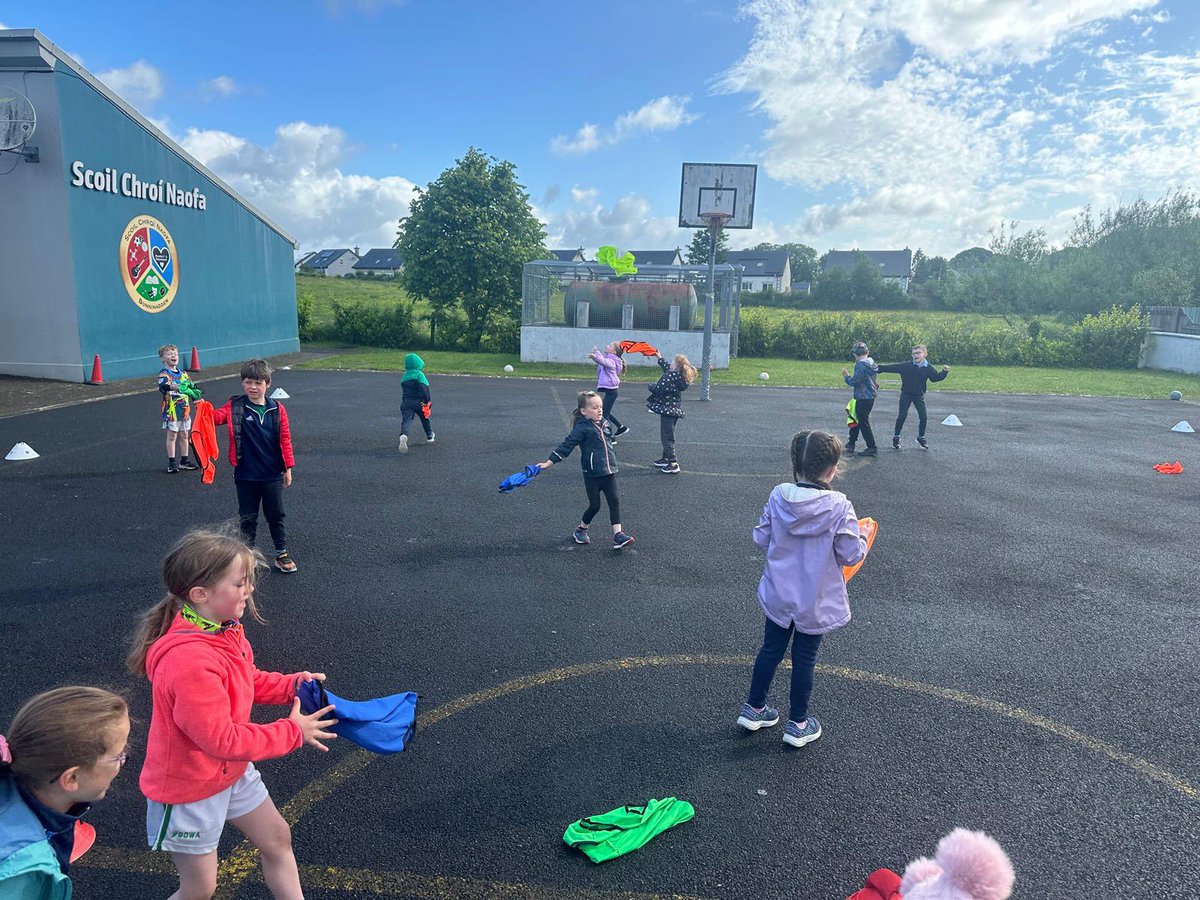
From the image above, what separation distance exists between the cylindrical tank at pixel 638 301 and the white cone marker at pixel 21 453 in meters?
18.5

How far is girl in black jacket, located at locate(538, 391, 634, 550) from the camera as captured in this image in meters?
7.41

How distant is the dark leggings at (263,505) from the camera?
21.6ft

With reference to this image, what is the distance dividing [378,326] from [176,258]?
457 inches

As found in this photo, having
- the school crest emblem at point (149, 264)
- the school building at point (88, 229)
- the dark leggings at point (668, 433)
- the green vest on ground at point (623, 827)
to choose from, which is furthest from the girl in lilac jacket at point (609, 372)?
the school crest emblem at point (149, 264)

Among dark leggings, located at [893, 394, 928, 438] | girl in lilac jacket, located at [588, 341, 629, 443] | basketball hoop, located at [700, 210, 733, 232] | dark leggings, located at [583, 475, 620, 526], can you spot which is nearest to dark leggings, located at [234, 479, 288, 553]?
dark leggings, located at [583, 475, 620, 526]

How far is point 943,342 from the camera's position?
31.9 m

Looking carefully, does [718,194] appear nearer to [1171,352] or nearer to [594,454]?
[594,454]

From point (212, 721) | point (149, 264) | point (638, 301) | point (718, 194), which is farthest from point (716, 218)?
point (212, 721)

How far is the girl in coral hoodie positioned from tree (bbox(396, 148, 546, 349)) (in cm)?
3033

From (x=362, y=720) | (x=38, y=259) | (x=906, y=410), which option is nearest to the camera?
(x=362, y=720)

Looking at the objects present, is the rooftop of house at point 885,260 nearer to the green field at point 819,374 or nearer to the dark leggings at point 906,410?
the green field at point 819,374

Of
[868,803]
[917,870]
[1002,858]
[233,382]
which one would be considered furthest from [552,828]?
[233,382]

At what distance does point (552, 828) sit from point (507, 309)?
31.2 metres

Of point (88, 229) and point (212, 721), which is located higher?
point (88, 229)
